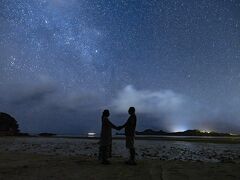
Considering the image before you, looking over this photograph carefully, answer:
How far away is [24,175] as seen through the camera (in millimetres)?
12797

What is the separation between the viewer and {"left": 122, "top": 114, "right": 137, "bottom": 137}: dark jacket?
16547 millimetres

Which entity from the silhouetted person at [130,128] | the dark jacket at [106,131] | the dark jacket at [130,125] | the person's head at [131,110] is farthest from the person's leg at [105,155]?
the person's head at [131,110]

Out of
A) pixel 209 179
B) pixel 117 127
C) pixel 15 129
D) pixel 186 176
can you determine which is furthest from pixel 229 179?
pixel 15 129

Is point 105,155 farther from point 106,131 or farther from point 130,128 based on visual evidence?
point 130,128

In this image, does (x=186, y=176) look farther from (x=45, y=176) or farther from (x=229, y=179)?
(x=45, y=176)

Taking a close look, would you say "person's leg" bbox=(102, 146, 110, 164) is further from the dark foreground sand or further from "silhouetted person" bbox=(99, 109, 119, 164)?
the dark foreground sand

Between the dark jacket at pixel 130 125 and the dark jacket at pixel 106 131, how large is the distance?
0.76 metres

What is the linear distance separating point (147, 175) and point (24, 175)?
4.93 m

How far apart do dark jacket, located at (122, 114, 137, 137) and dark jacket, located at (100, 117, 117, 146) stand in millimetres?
763

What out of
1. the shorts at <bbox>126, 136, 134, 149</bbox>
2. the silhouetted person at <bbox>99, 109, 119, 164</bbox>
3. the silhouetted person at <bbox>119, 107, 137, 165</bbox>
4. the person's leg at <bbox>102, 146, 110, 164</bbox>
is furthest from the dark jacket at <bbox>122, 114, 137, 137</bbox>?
the person's leg at <bbox>102, 146, 110, 164</bbox>

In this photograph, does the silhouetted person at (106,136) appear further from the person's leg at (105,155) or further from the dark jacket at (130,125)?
the dark jacket at (130,125)

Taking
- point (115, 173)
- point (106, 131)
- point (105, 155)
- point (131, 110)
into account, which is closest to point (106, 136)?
point (106, 131)

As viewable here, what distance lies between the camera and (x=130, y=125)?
16.6 metres

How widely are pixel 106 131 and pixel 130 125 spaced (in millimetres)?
1426
